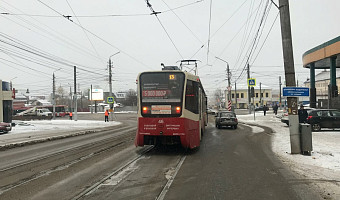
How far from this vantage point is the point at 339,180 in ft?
21.4

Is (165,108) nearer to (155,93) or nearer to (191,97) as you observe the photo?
(155,93)

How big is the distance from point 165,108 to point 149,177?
3.58 m

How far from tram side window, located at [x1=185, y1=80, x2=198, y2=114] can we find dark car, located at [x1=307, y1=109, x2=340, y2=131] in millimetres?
10956

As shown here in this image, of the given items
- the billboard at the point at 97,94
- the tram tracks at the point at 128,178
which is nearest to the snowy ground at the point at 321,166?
the tram tracks at the point at 128,178

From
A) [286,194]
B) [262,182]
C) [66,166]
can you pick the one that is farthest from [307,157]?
[66,166]

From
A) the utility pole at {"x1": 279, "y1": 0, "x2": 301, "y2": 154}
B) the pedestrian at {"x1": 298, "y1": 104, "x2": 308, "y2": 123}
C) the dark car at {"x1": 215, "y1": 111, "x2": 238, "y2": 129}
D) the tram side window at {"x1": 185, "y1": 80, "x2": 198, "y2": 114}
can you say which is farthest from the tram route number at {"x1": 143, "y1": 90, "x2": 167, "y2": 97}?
the dark car at {"x1": 215, "y1": 111, "x2": 238, "y2": 129}

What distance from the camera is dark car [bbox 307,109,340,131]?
18347mm

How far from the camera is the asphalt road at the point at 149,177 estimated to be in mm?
5512

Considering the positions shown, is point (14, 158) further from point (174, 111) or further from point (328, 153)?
point (328, 153)

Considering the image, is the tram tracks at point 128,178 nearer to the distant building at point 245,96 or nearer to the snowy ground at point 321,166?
the snowy ground at point 321,166

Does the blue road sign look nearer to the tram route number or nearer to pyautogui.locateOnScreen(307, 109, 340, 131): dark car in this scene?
the tram route number

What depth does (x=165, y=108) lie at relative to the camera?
10062 millimetres

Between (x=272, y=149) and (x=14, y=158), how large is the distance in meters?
9.73

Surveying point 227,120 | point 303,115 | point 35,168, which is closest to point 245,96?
point 227,120
